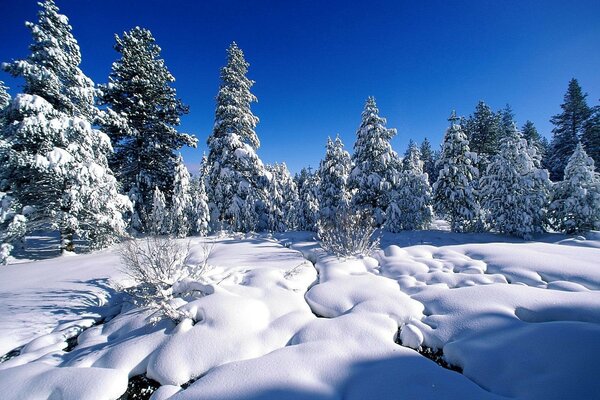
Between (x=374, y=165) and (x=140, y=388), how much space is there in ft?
52.5

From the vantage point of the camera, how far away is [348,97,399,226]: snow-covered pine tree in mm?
15828

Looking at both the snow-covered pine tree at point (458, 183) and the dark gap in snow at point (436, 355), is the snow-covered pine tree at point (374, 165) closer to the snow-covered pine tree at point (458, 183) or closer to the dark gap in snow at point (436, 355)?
the snow-covered pine tree at point (458, 183)

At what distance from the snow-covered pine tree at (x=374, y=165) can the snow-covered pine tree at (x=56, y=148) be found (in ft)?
44.9

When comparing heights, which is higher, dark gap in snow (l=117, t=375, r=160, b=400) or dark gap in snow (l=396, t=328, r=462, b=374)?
dark gap in snow (l=396, t=328, r=462, b=374)

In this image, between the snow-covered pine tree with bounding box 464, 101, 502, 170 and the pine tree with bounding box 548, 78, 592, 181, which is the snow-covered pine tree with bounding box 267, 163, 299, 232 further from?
the pine tree with bounding box 548, 78, 592, 181

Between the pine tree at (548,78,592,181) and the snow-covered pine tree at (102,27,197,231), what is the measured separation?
37821mm

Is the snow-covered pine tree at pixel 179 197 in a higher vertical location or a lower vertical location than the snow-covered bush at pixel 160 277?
higher

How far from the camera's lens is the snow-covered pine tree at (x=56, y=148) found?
8.67 metres

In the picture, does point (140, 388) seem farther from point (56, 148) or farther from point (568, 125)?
point (568, 125)

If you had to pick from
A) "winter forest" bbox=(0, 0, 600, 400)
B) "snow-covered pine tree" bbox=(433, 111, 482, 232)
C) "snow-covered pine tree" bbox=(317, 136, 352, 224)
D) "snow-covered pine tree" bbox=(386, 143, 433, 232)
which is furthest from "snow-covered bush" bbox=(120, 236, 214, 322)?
"snow-covered pine tree" bbox=(433, 111, 482, 232)

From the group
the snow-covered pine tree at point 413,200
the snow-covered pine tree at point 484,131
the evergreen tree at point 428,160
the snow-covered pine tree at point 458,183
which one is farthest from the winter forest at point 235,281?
the evergreen tree at point 428,160

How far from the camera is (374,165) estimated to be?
53.4 feet

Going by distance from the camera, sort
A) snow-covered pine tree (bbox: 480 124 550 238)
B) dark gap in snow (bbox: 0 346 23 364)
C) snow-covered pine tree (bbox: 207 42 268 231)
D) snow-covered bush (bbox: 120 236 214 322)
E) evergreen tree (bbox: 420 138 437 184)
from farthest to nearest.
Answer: evergreen tree (bbox: 420 138 437 184) < snow-covered pine tree (bbox: 207 42 268 231) < snow-covered pine tree (bbox: 480 124 550 238) < snow-covered bush (bbox: 120 236 214 322) < dark gap in snow (bbox: 0 346 23 364)

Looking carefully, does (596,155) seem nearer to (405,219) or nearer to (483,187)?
(483,187)
